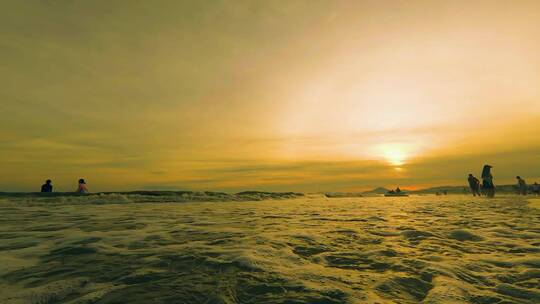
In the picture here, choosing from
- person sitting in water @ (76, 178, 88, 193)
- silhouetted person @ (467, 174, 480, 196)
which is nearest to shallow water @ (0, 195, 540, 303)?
person sitting in water @ (76, 178, 88, 193)

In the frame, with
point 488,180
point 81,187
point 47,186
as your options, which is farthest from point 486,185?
point 47,186

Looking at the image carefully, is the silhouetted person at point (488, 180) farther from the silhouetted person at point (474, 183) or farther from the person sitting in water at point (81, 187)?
the person sitting in water at point (81, 187)

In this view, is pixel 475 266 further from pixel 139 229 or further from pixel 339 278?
pixel 139 229

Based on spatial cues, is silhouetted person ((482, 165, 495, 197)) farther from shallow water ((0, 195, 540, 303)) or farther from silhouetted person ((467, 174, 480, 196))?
shallow water ((0, 195, 540, 303))

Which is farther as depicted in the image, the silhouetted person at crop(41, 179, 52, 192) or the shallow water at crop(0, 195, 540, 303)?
the silhouetted person at crop(41, 179, 52, 192)

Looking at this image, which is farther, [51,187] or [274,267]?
[51,187]

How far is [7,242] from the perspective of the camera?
5738mm

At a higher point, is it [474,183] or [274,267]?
[474,183]

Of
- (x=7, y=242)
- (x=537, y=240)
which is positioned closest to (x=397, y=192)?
(x=537, y=240)

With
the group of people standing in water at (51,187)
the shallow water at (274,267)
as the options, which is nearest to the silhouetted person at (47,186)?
the group of people standing in water at (51,187)

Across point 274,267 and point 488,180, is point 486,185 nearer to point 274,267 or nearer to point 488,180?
point 488,180

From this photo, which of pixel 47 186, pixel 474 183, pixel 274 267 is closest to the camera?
pixel 274 267

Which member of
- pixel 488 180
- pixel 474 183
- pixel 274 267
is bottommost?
pixel 274 267

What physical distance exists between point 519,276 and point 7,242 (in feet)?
27.1
